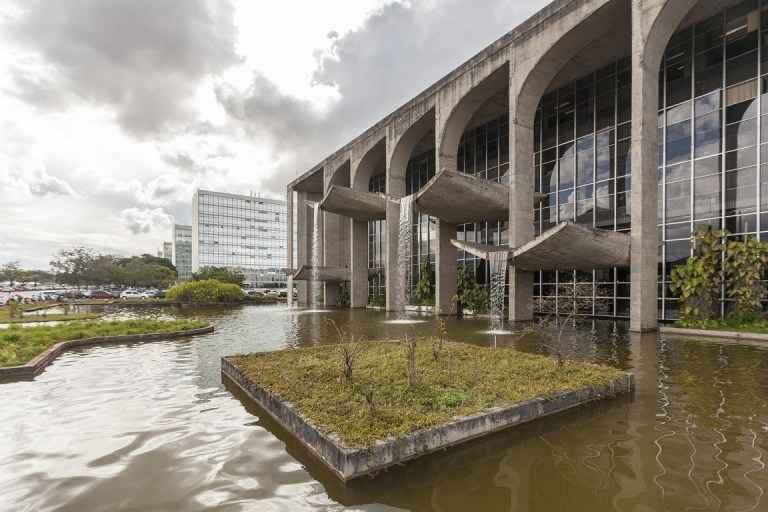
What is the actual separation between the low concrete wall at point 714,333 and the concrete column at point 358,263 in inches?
879

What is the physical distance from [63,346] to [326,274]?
24.0m

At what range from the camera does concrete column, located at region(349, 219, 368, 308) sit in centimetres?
3388

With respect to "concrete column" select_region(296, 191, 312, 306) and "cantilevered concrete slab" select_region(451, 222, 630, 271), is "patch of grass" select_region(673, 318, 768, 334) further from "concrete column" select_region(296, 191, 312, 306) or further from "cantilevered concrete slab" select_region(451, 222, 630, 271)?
"concrete column" select_region(296, 191, 312, 306)

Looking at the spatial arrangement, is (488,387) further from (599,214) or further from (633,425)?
(599,214)

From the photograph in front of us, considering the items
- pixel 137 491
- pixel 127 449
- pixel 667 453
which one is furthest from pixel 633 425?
pixel 127 449

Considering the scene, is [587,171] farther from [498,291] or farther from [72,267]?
[72,267]

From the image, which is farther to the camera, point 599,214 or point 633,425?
point 599,214

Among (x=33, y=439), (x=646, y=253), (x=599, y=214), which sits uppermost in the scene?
(x=599, y=214)

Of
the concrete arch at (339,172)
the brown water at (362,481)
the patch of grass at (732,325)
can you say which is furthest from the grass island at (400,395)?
the concrete arch at (339,172)

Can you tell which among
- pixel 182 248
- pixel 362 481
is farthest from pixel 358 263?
pixel 182 248

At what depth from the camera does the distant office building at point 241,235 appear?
96.5 m

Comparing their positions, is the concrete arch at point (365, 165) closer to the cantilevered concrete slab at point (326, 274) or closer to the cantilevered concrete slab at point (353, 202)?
the cantilevered concrete slab at point (353, 202)

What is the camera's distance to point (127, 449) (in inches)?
196

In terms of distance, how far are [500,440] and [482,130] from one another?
2663cm
